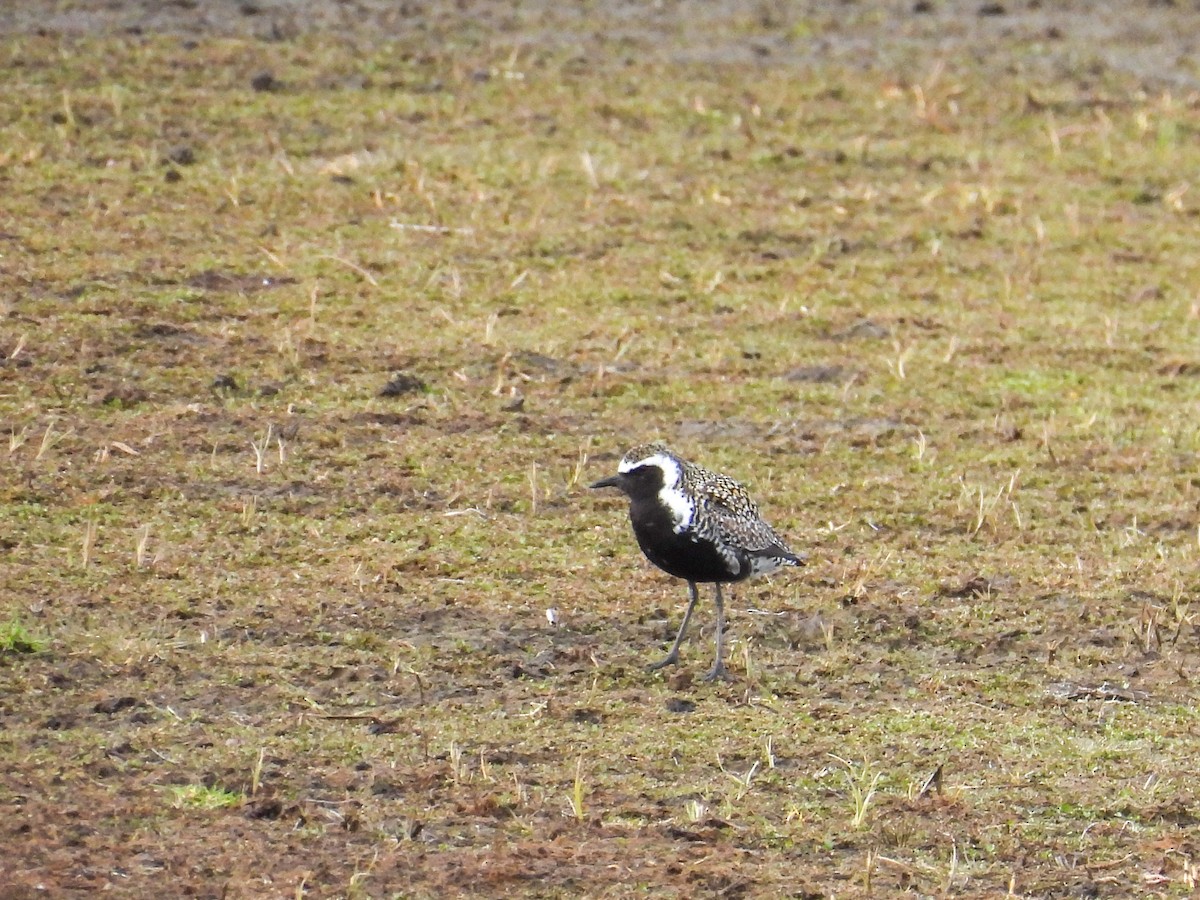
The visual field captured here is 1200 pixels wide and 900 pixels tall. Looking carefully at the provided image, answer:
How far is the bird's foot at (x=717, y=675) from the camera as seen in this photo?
766cm

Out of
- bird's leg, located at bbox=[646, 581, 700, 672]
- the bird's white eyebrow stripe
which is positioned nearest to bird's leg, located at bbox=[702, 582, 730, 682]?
bird's leg, located at bbox=[646, 581, 700, 672]

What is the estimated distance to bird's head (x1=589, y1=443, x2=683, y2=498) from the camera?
7.80 meters

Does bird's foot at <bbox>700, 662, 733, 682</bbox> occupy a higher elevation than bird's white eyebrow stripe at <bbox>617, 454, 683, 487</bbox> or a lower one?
lower

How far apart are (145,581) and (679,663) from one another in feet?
6.50

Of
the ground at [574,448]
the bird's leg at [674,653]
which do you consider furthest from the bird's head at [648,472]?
the ground at [574,448]

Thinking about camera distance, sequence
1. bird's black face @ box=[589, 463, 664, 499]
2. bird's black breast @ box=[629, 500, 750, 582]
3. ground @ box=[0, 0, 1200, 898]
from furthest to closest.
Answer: bird's black face @ box=[589, 463, 664, 499] → bird's black breast @ box=[629, 500, 750, 582] → ground @ box=[0, 0, 1200, 898]

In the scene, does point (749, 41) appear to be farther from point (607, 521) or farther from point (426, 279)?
point (607, 521)

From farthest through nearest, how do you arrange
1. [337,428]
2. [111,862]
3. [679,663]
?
1. [337,428]
2. [679,663]
3. [111,862]

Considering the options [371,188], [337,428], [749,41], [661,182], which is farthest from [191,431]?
[749,41]

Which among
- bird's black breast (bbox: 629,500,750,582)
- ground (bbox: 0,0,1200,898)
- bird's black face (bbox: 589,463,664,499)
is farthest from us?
bird's black face (bbox: 589,463,664,499)

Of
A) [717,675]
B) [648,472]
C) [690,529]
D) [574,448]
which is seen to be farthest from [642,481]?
[574,448]

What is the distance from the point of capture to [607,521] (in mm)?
9164

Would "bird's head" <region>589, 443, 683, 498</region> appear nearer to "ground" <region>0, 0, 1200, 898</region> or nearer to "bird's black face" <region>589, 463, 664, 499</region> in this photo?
"bird's black face" <region>589, 463, 664, 499</region>

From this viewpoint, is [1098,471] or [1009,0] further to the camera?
[1009,0]
